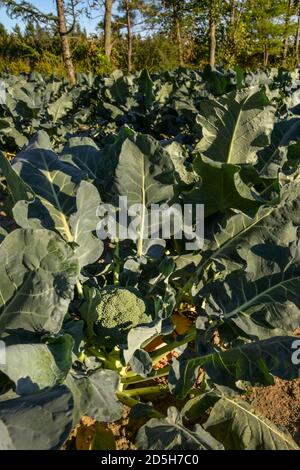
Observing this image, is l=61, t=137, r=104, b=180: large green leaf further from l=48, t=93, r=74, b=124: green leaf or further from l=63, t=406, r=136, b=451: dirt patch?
l=48, t=93, r=74, b=124: green leaf

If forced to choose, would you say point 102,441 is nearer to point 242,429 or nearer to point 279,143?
point 242,429

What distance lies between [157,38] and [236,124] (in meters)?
31.1

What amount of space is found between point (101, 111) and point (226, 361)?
215 inches

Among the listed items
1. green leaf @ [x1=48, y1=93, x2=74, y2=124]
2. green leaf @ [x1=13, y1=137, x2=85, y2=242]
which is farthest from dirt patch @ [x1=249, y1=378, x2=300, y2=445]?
green leaf @ [x1=48, y1=93, x2=74, y2=124]

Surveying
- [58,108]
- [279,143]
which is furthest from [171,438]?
[58,108]

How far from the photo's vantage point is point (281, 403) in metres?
2.07

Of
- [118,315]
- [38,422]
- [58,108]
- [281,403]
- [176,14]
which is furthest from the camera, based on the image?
[176,14]

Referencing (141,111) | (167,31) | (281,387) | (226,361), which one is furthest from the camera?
(167,31)

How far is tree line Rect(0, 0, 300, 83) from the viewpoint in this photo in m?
14.0

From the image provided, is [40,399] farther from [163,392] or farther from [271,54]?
[271,54]

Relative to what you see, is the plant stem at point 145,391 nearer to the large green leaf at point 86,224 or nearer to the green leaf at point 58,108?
the large green leaf at point 86,224

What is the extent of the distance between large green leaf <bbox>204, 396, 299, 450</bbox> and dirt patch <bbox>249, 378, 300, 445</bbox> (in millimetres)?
249

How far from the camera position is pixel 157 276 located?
1.99 m

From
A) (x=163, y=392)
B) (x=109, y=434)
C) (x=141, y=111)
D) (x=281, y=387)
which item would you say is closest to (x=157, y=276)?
(x=163, y=392)
